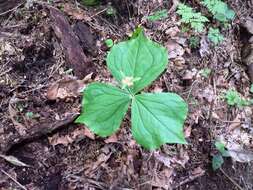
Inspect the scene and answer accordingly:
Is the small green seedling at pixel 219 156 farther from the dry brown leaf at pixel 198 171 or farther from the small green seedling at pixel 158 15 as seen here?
the small green seedling at pixel 158 15

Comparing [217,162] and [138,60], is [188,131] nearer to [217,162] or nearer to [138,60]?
[217,162]

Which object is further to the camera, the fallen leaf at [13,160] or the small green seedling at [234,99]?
the small green seedling at [234,99]

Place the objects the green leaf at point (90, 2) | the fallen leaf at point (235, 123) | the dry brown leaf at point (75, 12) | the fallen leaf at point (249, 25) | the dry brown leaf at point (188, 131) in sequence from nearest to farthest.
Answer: the dry brown leaf at point (188, 131) → the fallen leaf at point (235, 123) → the dry brown leaf at point (75, 12) → the green leaf at point (90, 2) → the fallen leaf at point (249, 25)

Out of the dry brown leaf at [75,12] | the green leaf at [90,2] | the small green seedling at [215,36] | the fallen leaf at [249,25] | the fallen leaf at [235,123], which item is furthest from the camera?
the fallen leaf at [249,25]

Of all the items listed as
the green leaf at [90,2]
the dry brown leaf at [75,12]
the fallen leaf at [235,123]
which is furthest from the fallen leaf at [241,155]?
the green leaf at [90,2]

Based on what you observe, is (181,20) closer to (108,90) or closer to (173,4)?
(173,4)

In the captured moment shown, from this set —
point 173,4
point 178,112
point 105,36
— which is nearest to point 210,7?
point 173,4
